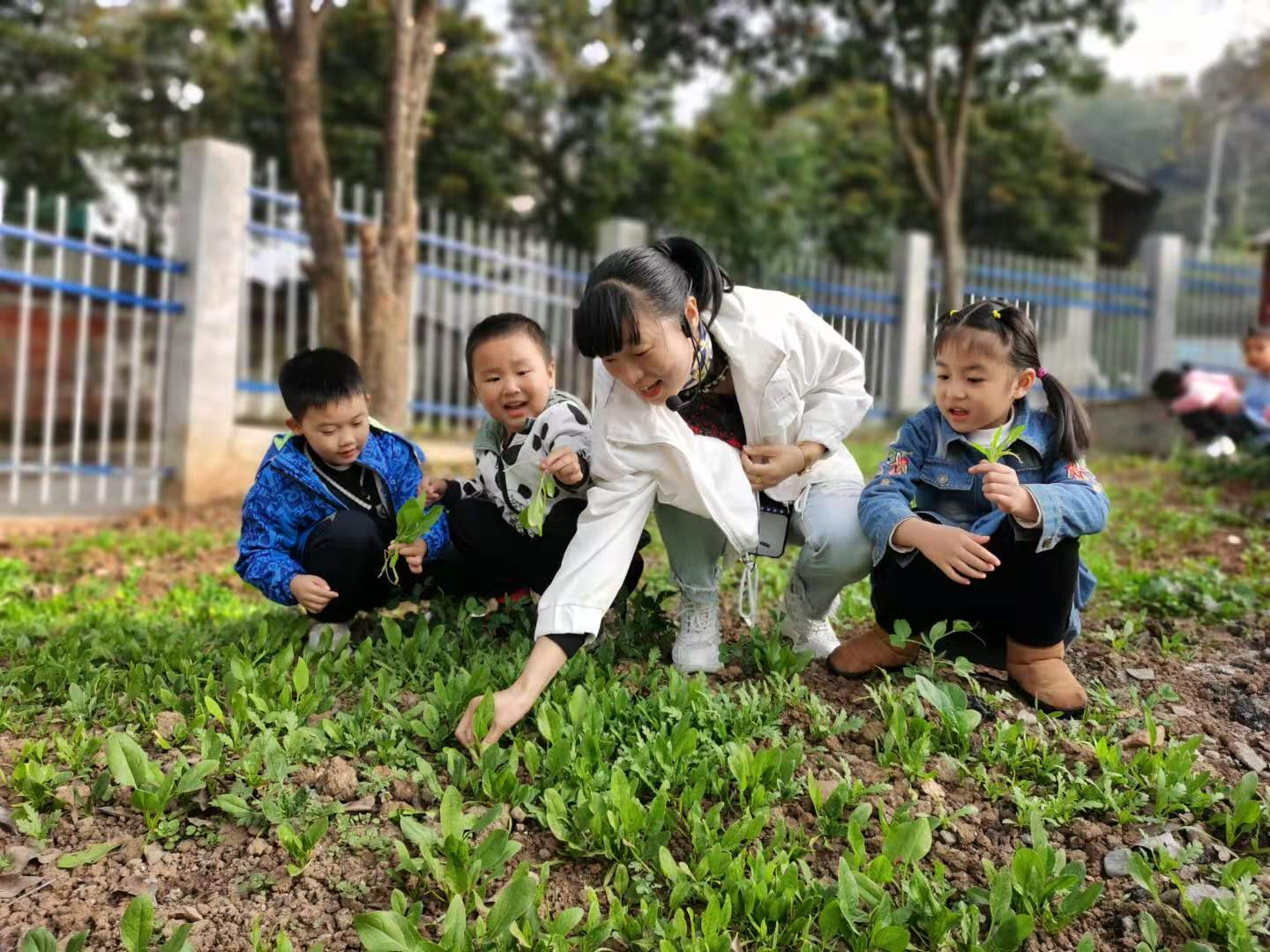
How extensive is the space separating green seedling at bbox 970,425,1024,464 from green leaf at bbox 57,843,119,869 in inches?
76.0

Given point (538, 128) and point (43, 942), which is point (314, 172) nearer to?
point (43, 942)

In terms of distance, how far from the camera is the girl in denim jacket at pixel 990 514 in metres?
2.39

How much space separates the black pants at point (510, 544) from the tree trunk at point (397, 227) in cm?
434

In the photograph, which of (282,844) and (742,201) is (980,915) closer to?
(282,844)

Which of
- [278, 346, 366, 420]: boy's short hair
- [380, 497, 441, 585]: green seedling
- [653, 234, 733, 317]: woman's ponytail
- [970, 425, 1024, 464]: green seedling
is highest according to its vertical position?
[653, 234, 733, 317]: woman's ponytail

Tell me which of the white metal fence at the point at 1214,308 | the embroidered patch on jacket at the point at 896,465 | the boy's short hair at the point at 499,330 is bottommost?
the embroidered patch on jacket at the point at 896,465

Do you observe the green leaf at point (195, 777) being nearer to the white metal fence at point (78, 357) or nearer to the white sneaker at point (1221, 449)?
the white metal fence at point (78, 357)

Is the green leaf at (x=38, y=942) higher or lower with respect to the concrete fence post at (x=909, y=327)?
lower

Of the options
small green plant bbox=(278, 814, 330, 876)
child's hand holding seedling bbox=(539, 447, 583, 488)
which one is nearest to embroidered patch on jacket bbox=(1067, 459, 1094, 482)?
child's hand holding seedling bbox=(539, 447, 583, 488)

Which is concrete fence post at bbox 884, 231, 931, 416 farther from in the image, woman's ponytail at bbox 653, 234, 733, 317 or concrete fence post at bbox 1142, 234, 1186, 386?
woman's ponytail at bbox 653, 234, 733, 317

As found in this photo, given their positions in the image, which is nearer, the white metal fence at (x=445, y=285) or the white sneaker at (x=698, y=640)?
the white sneaker at (x=698, y=640)

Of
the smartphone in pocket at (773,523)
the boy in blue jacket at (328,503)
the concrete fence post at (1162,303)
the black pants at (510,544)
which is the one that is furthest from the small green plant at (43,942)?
the concrete fence post at (1162,303)

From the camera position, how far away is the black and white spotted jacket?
2.94m

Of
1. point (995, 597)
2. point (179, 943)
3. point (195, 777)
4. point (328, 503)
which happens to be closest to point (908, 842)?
point (995, 597)
